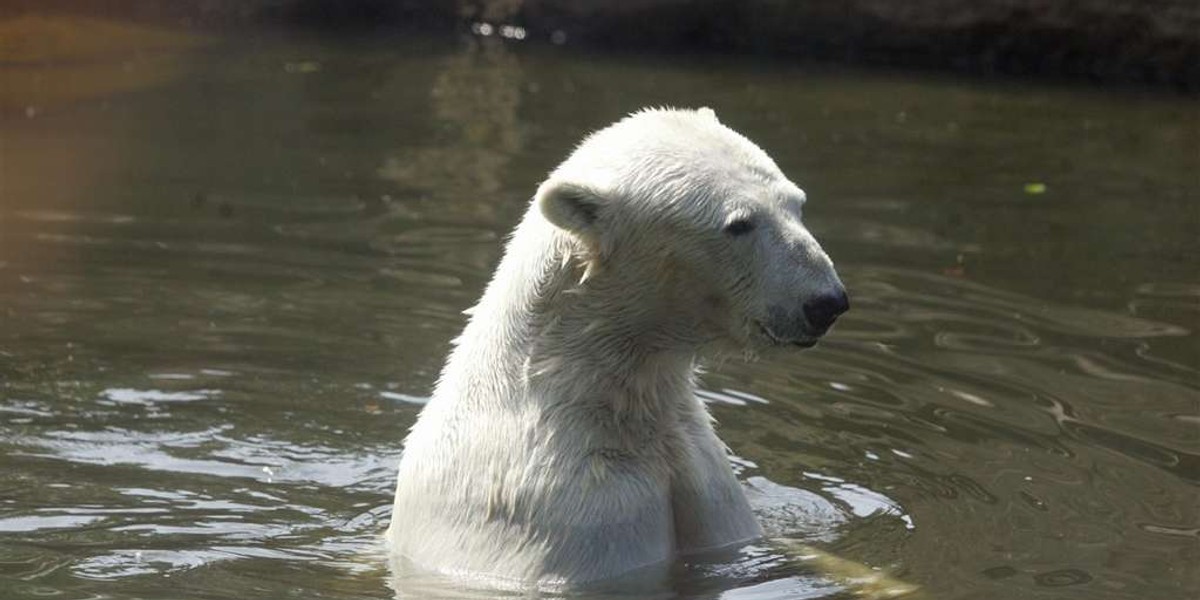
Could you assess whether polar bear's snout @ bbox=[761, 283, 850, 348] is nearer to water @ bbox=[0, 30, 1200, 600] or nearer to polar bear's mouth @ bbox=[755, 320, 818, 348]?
polar bear's mouth @ bbox=[755, 320, 818, 348]

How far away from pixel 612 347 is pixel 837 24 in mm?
12058

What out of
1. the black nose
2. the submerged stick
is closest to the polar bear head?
the black nose

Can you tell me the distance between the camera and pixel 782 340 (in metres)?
5.07

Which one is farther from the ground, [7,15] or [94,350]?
[7,15]

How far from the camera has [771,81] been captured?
50.3 feet

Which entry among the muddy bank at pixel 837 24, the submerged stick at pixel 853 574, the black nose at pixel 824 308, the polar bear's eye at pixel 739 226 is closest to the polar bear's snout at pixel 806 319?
the black nose at pixel 824 308

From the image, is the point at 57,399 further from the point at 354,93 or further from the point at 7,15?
the point at 7,15

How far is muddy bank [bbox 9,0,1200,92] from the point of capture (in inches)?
619

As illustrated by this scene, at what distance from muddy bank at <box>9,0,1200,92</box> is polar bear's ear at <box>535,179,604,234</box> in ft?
37.1

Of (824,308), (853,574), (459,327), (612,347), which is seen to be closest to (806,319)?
(824,308)

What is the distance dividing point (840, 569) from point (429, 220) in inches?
198

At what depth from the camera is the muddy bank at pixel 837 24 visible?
51.6 ft

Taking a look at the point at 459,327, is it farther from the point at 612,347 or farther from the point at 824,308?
the point at 824,308

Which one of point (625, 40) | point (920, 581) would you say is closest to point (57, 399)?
point (920, 581)
